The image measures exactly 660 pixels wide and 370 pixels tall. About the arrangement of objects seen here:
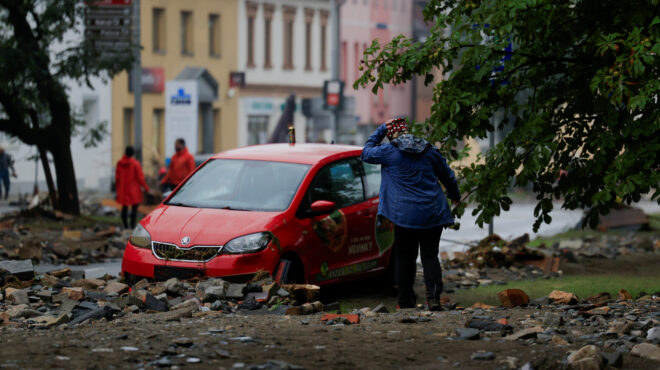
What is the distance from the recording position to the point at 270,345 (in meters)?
7.35

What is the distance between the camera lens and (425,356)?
23.9ft

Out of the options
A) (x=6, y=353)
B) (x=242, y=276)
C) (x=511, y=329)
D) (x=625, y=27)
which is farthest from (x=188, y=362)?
(x=625, y=27)

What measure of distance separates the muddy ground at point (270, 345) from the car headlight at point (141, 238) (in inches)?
91.7

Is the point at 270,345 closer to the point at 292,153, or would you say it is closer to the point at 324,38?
the point at 292,153

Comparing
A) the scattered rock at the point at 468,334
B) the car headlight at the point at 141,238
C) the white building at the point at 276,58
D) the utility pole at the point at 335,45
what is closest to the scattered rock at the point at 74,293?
the car headlight at the point at 141,238

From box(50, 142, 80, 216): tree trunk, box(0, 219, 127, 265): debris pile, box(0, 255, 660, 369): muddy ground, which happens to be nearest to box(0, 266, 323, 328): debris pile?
box(0, 255, 660, 369): muddy ground

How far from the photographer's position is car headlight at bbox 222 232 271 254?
35.9 feet

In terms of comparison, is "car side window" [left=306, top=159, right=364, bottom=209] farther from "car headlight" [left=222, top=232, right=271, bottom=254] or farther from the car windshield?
"car headlight" [left=222, top=232, right=271, bottom=254]

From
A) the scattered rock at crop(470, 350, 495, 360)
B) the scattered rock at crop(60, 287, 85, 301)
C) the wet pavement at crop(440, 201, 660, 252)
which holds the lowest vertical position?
the wet pavement at crop(440, 201, 660, 252)

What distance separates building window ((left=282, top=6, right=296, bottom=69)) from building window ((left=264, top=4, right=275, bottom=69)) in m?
1.35

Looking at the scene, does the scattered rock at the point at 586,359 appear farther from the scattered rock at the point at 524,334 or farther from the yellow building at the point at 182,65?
the yellow building at the point at 182,65

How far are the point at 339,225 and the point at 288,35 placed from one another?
48746 mm

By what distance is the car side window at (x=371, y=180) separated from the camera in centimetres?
1273

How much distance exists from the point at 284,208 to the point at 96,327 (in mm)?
3486
